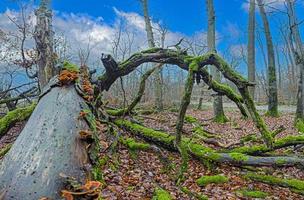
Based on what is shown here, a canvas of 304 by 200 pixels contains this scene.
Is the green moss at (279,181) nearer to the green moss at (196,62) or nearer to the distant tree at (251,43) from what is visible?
the green moss at (196,62)

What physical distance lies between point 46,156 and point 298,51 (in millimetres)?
13263

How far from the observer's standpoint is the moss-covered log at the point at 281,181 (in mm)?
5367

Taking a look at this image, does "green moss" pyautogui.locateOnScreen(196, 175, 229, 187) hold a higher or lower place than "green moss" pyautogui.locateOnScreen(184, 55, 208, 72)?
lower

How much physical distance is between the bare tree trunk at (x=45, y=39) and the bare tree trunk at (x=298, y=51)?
10.3m

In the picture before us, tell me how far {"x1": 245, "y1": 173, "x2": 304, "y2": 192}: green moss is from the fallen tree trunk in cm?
382

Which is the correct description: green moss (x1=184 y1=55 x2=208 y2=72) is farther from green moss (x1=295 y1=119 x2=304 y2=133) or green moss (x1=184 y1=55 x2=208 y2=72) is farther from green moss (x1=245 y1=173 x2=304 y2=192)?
green moss (x1=295 y1=119 x2=304 y2=133)

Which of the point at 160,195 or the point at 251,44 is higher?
the point at 251,44

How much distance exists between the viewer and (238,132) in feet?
39.1

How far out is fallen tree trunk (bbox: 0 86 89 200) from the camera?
2.15 meters

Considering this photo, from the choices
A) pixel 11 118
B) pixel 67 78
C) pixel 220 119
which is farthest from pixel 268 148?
pixel 220 119

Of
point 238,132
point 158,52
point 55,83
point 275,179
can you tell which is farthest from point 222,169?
point 238,132

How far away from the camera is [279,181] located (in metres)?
5.54

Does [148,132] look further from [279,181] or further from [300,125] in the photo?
[300,125]

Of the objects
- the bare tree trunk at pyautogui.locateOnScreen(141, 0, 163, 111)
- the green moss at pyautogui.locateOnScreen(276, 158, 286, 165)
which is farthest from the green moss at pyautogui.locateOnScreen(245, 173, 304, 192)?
the bare tree trunk at pyautogui.locateOnScreen(141, 0, 163, 111)
